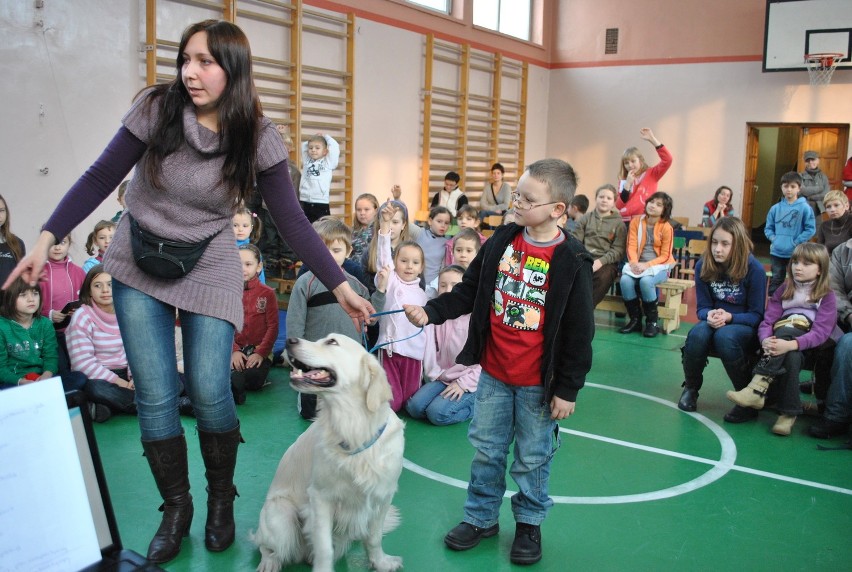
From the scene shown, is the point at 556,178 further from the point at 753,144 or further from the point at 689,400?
the point at 753,144

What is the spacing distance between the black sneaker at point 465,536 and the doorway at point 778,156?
12314mm

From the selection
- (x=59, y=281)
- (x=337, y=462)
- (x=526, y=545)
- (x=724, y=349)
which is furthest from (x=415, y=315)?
(x=59, y=281)

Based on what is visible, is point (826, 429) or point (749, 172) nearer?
point (826, 429)

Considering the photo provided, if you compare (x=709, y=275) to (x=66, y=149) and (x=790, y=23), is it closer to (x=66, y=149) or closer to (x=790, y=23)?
(x=66, y=149)

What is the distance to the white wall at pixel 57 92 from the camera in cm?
720

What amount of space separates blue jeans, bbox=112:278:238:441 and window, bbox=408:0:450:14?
11.0 m


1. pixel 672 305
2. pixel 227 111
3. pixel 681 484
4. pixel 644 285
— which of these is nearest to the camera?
pixel 227 111

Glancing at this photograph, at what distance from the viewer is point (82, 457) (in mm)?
1466

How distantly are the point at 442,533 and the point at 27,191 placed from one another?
6330mm

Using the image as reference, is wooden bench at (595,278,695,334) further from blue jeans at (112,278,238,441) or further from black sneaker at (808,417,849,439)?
blue jeans at (112,278,238,441)

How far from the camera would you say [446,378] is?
4.49m

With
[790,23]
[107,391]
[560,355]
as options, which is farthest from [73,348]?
[790,23]

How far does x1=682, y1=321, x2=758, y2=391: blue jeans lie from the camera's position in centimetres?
461

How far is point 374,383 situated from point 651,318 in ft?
16.9
